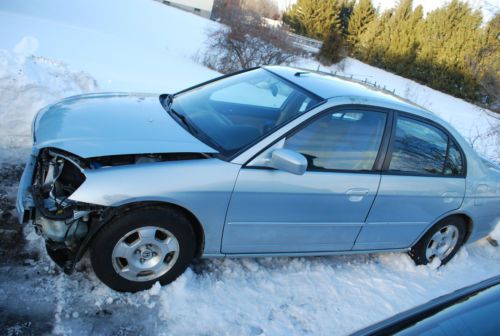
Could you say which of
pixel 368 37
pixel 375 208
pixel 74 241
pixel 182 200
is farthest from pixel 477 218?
pixel 368 37

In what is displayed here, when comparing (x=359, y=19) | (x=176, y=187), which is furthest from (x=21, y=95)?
(x=359, y=19)

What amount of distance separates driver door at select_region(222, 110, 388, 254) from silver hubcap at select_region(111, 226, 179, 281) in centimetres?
44

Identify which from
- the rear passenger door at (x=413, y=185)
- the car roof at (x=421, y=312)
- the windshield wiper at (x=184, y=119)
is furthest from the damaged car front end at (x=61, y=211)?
the rear passenger door at (x=413, y=185)

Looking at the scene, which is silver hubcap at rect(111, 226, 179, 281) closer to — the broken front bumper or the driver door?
the driver door

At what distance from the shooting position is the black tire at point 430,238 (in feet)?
14.1

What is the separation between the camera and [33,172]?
3100mm

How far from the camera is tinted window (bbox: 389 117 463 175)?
3752 mm

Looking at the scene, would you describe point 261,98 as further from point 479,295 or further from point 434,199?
point 479,295

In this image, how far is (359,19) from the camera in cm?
3756

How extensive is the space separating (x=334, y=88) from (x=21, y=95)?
376cm

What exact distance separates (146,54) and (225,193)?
13279mm

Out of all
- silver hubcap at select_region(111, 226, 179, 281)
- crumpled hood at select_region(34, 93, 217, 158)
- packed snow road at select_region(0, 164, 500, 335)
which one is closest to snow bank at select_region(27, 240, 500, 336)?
packed snow road at select_region(0, 164, 500, 335)

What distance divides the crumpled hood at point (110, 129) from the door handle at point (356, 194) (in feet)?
4.07

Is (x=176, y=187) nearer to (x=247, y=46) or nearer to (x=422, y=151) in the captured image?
(x=422, y=151)
